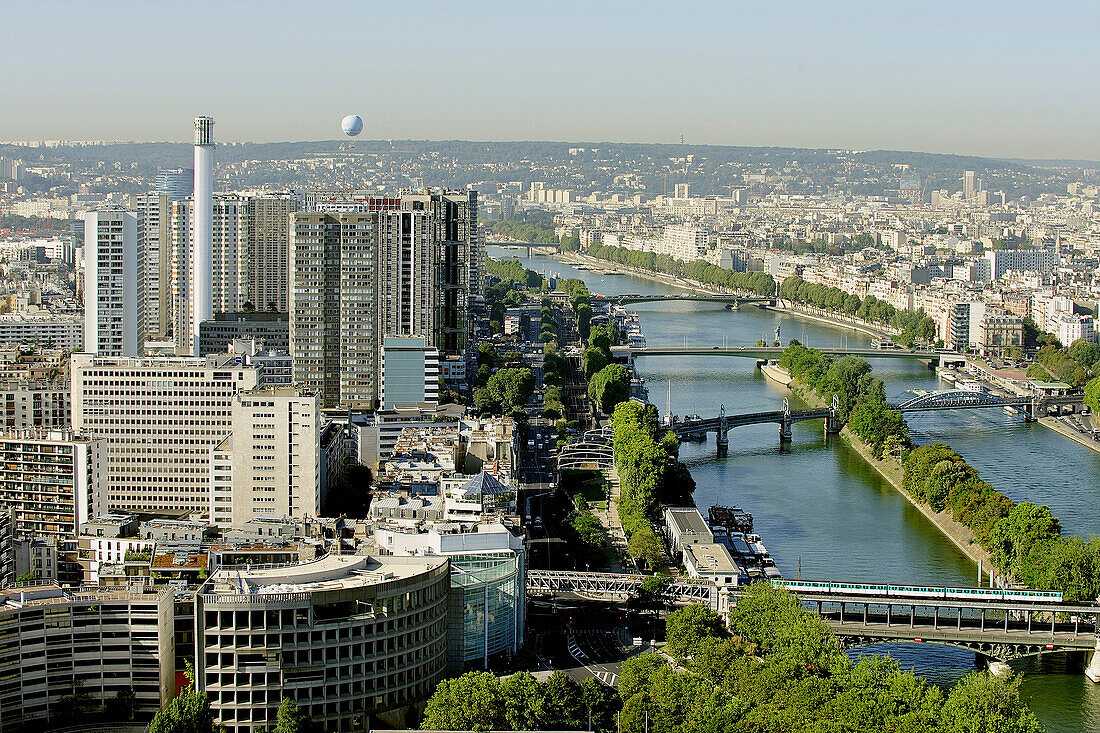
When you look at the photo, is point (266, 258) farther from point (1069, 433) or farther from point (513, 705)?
point (513, 705)

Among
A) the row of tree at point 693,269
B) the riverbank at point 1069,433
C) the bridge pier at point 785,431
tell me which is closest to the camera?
the bridge pier at point 785,431

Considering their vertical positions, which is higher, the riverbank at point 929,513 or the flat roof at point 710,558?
the flat roof at point 710,558

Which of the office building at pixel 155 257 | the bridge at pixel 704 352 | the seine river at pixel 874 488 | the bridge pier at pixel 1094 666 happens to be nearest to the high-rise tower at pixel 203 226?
the office building at pixel 155 257

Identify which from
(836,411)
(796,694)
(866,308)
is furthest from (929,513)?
(866,308)

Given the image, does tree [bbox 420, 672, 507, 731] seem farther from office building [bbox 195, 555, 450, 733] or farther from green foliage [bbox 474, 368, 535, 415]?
green foliage [bbox 474, 368, 535, 415]

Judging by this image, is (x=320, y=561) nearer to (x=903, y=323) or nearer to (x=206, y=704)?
(x=206, y=704)

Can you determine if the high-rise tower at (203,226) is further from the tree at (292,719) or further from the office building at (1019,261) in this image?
the office building at (1019,261)
